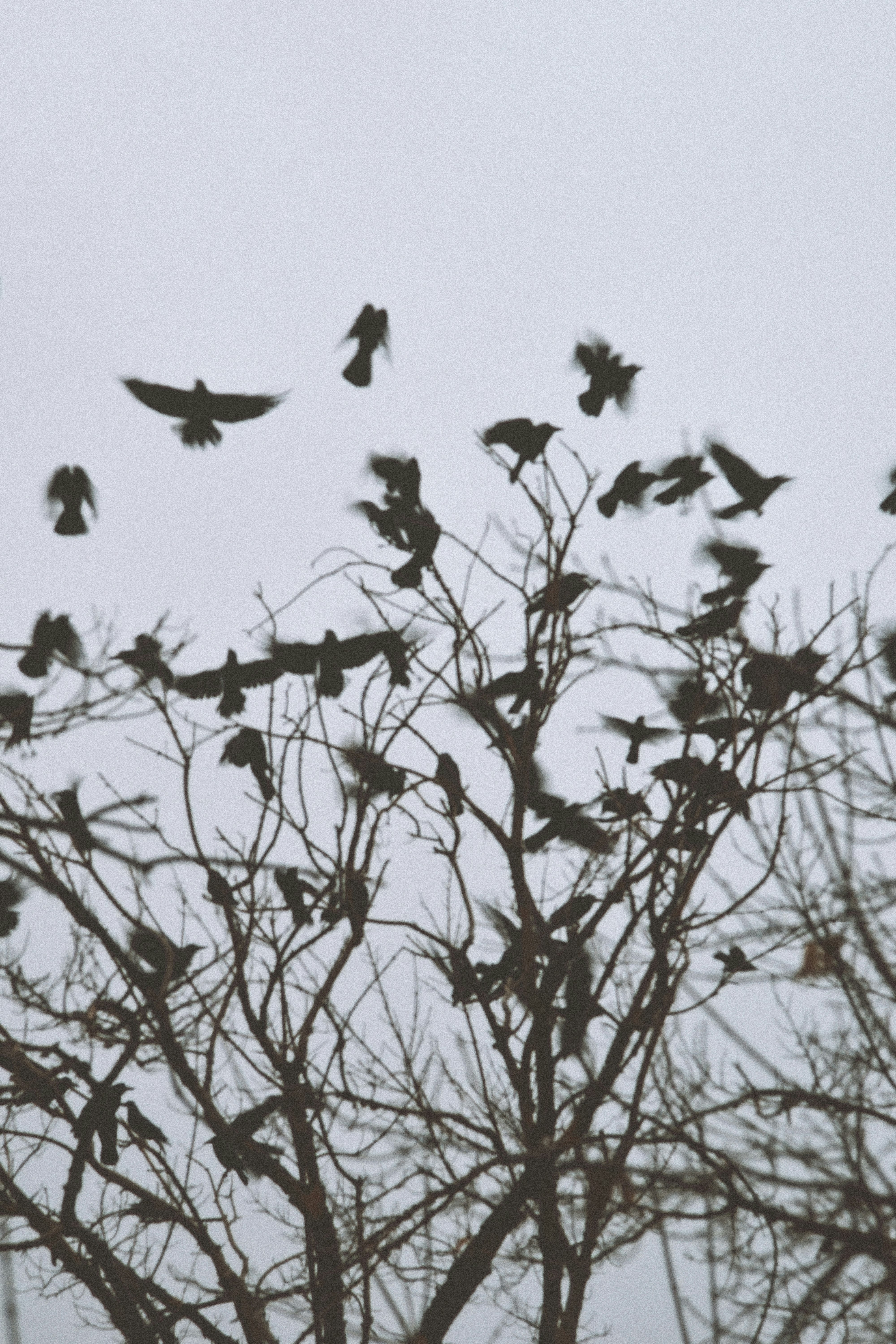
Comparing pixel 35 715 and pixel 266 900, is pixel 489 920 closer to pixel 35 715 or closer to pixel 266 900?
pixel 266 900

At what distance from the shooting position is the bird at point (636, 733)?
537 cm

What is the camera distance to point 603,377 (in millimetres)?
5652

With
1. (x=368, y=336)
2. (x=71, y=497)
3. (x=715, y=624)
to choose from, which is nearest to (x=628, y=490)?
(x=715, y=624)

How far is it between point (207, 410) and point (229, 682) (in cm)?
129

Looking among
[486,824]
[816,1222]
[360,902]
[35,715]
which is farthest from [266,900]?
[816,1222]

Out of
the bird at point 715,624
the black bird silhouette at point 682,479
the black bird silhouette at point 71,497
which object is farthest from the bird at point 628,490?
the black bird silhouette at point 71,497

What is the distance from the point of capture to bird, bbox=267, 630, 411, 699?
5.04m

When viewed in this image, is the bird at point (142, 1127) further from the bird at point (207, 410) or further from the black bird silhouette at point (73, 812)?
the bird at point (207, 410)

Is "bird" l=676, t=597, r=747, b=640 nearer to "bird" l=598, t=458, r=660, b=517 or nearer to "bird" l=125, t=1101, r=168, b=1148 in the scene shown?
"bird" l=598, t=458, r=660, b=517

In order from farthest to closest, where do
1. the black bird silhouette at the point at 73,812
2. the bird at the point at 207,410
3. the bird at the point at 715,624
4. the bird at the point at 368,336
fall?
the bird at the point at 368,336 < the bird at the point at 207,410 < the bird at the point at 715,624 < the black bird silhouette at the point at 73,812

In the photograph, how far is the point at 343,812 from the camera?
493 cm

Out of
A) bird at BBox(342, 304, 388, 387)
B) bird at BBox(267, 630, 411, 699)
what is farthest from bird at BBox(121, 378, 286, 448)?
bird at BBox(267, 630, 411, 699)

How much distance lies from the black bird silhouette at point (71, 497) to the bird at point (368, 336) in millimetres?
1445

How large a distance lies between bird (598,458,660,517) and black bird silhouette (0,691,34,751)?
8.87ft
